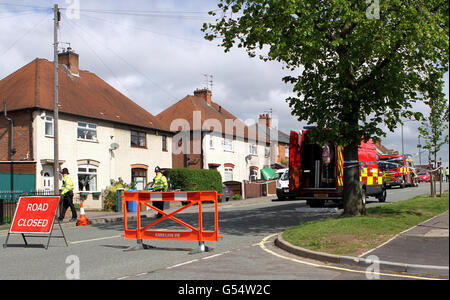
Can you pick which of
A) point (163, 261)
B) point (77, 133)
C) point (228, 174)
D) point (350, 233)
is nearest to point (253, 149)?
point (228, 174)

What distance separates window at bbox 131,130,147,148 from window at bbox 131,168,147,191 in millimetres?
1654

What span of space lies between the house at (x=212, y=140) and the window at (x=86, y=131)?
39.1 feet

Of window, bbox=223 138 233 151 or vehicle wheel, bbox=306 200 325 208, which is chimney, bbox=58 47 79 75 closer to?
window, bbox=223 138 233 151

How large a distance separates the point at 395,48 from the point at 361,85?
1379mm

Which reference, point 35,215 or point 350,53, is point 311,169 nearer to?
point 350,53

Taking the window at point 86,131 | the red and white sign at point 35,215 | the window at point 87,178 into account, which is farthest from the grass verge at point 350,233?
the window at point 86,131

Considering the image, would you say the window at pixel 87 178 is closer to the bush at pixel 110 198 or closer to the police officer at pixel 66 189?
the bush at pixel 110 198

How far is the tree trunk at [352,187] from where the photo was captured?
12.9 m

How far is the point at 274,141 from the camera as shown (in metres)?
54.2

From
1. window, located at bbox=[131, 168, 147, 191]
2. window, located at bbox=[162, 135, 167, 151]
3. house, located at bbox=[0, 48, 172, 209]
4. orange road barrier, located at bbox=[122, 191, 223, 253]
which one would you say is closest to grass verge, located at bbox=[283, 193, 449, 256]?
orange road barrier, located at bbox=[122, 191, 223, 253]

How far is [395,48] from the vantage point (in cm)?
1145

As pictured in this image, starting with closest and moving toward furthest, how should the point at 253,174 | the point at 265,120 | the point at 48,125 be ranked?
the point at 48,125, the point at 253,174, the point at 265,120

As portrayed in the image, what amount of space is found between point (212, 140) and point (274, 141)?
1478 cm

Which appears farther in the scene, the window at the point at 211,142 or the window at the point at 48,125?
the window at the point at 211,142
